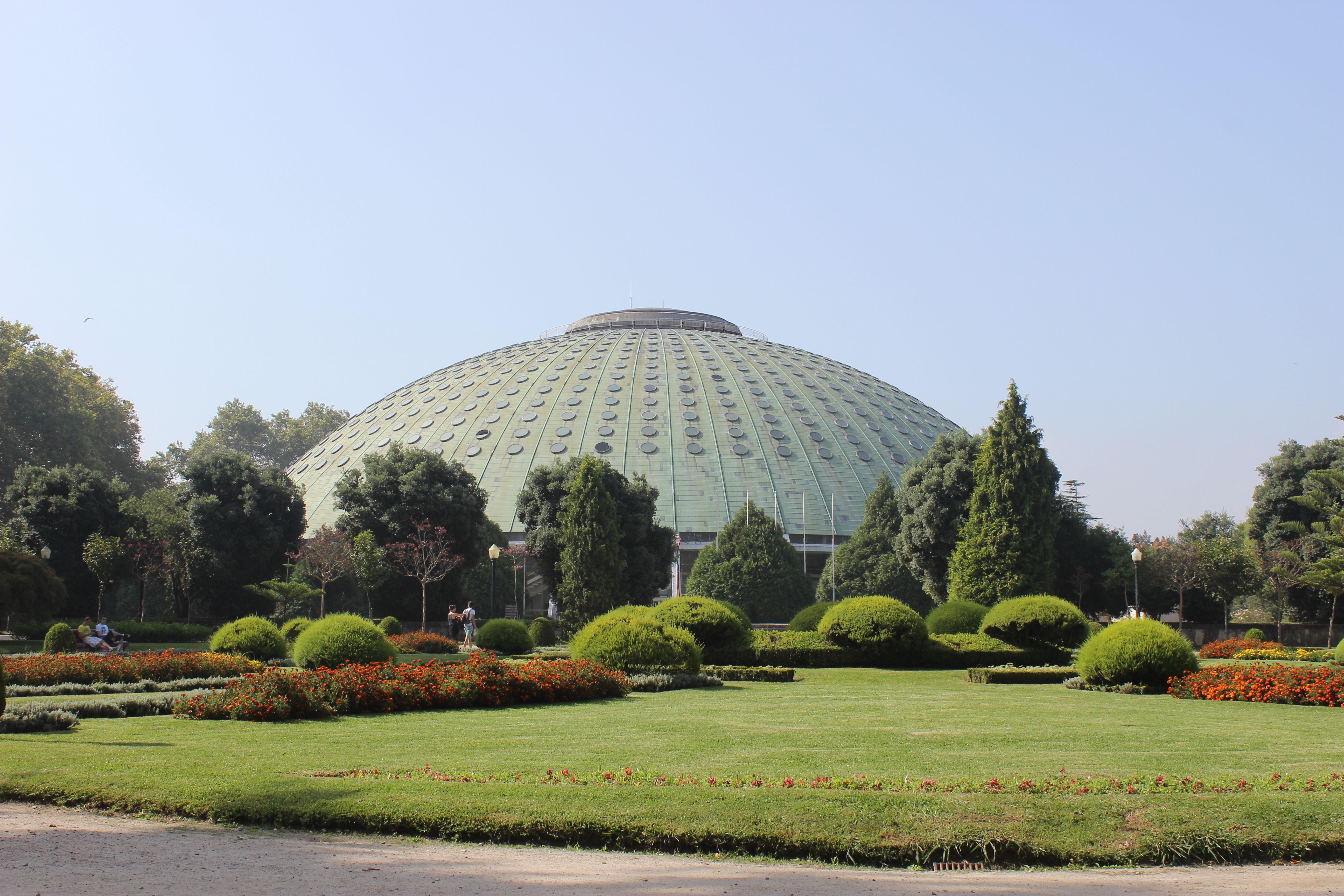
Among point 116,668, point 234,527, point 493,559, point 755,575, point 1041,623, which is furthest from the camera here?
point 755,575

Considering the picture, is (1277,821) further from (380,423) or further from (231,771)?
(380,423)

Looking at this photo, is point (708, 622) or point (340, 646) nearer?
point (340, 646)

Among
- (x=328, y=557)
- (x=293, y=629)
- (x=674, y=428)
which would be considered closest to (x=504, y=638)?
(x=293, y=629)

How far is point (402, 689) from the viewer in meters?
15.3

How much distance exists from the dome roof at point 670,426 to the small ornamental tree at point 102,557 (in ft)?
43.2

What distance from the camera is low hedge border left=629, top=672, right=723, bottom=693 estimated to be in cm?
1980

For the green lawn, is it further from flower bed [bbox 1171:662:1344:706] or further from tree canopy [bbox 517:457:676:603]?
tree canopy [bbox 517:457:676:603]

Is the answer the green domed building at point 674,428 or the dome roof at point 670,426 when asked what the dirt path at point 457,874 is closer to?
the dome roof at point 670,426

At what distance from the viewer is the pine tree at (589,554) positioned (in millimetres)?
39688

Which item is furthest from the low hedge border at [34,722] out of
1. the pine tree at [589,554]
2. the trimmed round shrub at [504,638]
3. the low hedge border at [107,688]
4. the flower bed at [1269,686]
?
the pine tree at [589,554]

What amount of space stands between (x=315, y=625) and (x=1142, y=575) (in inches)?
1686

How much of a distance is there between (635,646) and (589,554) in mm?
18666

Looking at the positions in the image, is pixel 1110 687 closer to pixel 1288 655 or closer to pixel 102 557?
pixel 1288 655

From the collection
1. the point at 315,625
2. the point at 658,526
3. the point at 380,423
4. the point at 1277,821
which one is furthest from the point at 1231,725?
the point at 380,423
